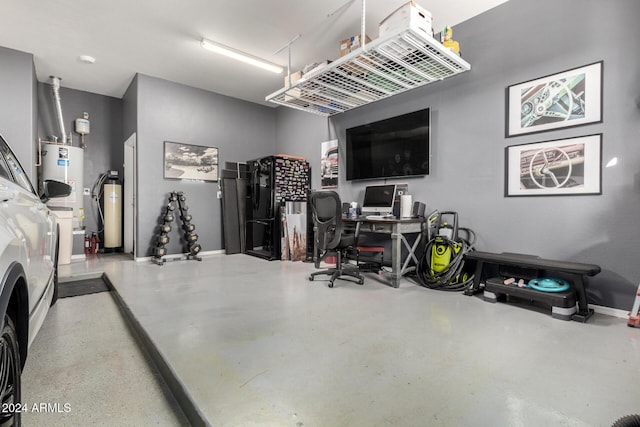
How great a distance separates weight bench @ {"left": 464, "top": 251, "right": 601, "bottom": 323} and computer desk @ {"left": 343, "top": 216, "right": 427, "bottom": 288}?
0.73m

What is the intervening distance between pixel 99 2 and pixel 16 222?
3423 mm

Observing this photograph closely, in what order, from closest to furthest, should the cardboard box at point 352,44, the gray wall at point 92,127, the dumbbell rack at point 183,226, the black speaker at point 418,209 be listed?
1. the cardboard box at point 352,44
2. the black speaker at point 418,209
3. the dumbbell rack at point 183,226
4. the gray wall at point 92,127

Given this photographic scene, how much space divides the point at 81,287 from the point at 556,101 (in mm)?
5679

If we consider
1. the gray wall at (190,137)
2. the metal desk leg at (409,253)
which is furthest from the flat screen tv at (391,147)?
the gray wall at (190,137)

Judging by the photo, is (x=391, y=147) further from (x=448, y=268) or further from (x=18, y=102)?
(x=18, y=102)

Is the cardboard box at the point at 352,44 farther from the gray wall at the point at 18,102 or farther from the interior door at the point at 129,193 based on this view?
the gray wall at the point at 18,102

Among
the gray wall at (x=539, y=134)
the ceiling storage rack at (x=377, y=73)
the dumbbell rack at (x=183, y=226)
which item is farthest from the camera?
the dumbbell rack at (x=183, y=226)

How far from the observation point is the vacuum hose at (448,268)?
3.32 meters

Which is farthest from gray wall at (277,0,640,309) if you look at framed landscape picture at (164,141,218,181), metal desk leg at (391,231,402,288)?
framed landscape picture at (164,141,218,181)

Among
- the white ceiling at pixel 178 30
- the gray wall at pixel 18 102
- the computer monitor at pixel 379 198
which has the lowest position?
the computer monitor at pixel 379 198

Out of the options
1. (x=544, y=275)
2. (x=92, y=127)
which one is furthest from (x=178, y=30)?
(x=544, y=275)

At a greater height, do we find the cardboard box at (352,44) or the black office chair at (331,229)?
the cardboard box at (352,44)

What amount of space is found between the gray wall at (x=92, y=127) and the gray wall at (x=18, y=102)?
1.05 m

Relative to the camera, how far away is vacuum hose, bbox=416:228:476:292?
3.32 meters
